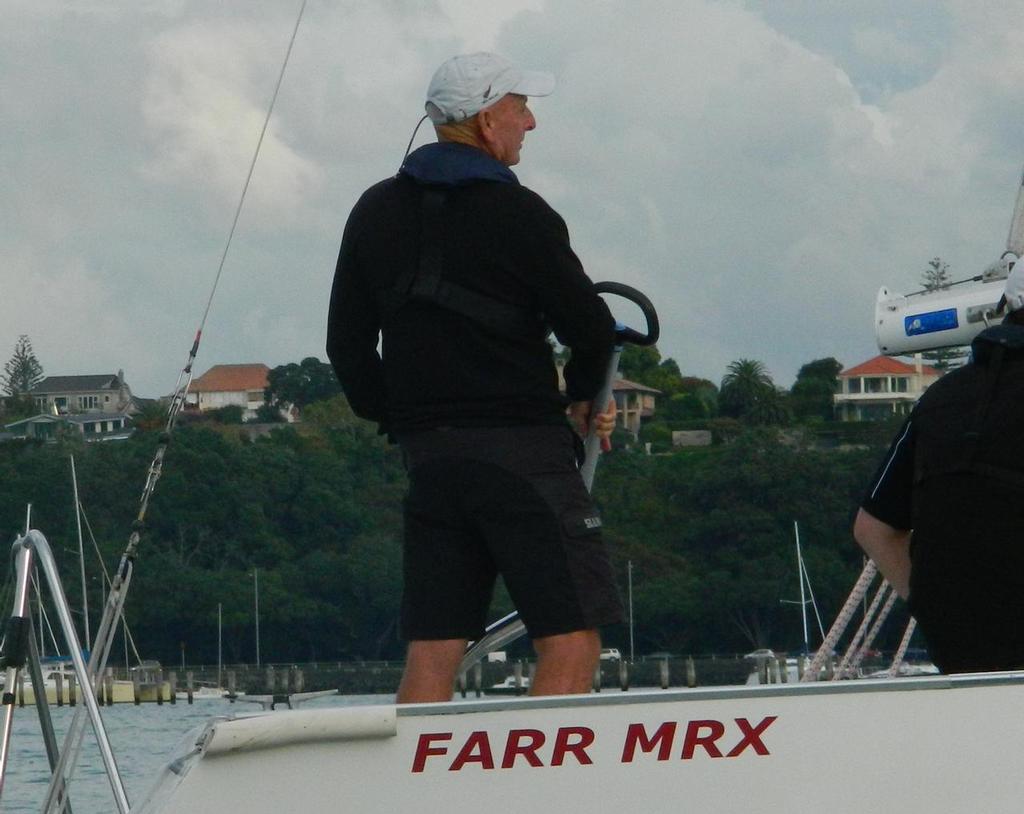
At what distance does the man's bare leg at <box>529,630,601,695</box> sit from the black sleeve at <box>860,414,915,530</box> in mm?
465

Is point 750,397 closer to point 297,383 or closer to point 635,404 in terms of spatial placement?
point 635,404

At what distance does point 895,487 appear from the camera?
288 centimetres

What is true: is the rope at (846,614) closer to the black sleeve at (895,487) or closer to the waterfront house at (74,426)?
the black sleeve at (895,487)

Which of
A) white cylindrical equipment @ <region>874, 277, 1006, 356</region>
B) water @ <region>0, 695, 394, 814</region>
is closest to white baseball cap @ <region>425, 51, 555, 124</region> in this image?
water @ <region>0, 695, 394, 814</region>

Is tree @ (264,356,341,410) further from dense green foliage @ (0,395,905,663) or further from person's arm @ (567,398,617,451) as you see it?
person's arm @ (567,398,617,451)

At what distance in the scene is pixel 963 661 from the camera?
104 inches

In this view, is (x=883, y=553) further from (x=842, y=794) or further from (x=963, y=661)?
(x=842, y=794)

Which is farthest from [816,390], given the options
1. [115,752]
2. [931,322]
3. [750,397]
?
[931,322]

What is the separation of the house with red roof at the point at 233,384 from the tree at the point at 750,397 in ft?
145

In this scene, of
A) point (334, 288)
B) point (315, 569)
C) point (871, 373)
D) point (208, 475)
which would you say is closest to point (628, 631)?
point (315, 569)

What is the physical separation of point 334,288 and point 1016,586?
3.73 feet

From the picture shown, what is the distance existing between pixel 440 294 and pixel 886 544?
735mm

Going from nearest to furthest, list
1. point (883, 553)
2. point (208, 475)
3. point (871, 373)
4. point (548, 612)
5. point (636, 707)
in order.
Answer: point (636, 707)
point (548, 612)
point (883, 553)
point (208, 475)
point (871, 373)

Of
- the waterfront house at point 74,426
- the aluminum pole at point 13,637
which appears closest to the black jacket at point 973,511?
the aluminum pole at point 13,637
